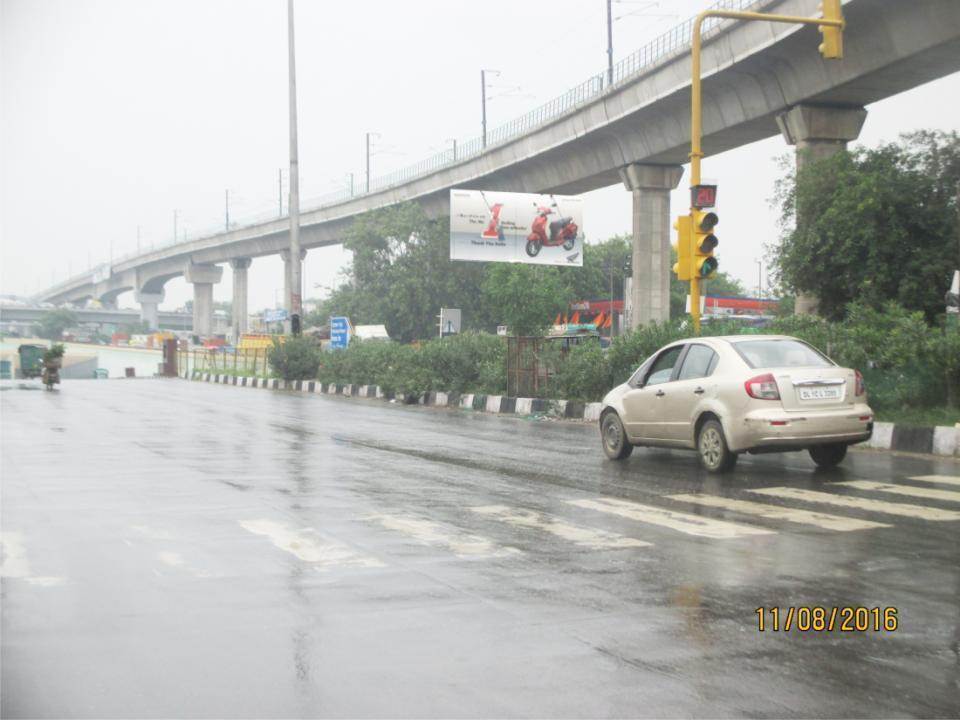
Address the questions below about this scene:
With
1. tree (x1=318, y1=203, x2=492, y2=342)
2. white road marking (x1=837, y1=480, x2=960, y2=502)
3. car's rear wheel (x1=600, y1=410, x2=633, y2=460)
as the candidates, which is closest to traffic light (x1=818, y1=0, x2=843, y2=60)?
car's rear wheel (x1=600, y1=410, x2=633, y2=460)

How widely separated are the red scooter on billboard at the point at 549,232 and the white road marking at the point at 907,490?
135ft

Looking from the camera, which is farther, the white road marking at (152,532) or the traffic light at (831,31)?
the traffic light at (831,31)

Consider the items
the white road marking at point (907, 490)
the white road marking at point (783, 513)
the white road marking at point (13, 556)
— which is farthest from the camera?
the white road marking at point (907, 490)

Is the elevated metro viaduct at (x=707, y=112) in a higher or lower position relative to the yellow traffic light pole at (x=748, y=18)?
higher

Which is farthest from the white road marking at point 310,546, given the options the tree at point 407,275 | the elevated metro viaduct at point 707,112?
the tree at point 407,275

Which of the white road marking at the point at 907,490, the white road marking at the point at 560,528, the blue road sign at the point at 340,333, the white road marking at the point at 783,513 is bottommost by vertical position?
the white road marking at the point at 560,528

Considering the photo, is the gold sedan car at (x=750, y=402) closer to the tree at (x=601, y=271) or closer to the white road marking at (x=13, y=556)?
the white road marking at (x=13, y=556)

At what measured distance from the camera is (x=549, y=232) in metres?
52.3

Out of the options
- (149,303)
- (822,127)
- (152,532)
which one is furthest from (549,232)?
(149,303)

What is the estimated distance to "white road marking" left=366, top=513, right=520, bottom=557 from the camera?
7.46 metres

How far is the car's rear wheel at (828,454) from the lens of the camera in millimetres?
12234

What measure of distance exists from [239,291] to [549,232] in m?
54.5
